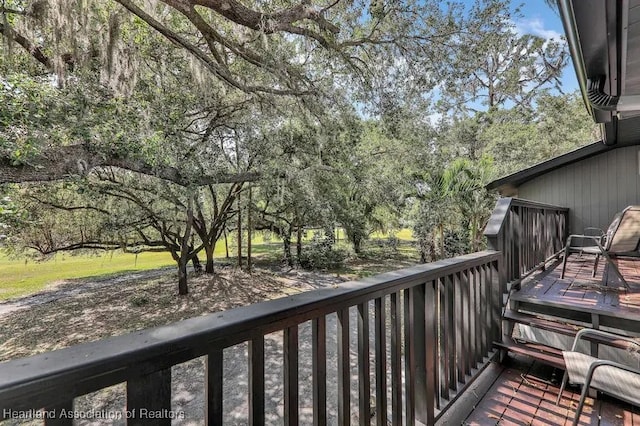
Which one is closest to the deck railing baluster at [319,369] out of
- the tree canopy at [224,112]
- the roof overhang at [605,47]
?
the roof overhang at [605,47]

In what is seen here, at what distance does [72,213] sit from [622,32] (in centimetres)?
1082

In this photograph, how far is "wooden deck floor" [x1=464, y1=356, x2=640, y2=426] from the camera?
204 centimetres

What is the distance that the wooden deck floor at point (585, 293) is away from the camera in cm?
248

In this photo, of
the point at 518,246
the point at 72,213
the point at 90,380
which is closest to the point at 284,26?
the point at 518,246

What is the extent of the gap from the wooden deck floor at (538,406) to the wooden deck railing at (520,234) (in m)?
0.83

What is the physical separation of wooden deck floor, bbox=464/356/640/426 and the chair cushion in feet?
1.65

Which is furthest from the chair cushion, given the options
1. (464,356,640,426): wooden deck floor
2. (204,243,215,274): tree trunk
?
(204,243,215,274): tree trunk

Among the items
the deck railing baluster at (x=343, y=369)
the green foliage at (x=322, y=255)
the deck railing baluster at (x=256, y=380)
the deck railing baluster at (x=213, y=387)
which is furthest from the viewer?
the green foliage at (x=322, y=255)

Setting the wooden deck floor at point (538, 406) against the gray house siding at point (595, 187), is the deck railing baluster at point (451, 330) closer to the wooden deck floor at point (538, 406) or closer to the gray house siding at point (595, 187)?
the wooden deck floor at point (538, 406)

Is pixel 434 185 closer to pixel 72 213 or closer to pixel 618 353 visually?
pixel 618 353

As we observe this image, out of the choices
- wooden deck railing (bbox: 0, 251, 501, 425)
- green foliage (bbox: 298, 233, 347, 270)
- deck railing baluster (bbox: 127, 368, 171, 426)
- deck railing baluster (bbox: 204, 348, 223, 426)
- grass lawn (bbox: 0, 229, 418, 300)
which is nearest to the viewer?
wooden deck railing (bbox: 0, 251, 501, 425)

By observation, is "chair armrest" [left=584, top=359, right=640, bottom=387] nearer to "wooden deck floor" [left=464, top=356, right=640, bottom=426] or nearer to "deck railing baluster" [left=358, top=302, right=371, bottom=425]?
"wooden deck floor" [left=464, top=356, right=640, bottom=426]

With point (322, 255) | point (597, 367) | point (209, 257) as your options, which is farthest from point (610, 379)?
point (322, 255)

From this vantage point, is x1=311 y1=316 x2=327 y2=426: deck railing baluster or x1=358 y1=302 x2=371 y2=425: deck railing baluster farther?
x1=358 y1=302 x2=371 y2=425: deck railing baluster
